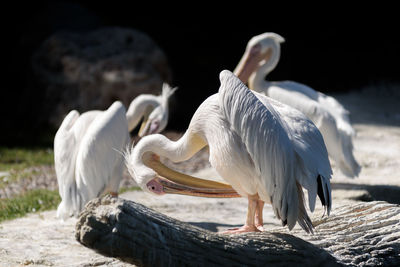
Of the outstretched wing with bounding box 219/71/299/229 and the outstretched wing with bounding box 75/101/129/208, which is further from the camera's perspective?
the outstretched wing with bounding box 75/101/129/208

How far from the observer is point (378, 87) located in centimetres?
1152

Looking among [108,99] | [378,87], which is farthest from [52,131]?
[378,87]

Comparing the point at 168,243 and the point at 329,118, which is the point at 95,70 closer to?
the point at 329,118

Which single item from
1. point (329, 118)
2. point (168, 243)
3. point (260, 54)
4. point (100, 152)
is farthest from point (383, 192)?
point (168, 243)

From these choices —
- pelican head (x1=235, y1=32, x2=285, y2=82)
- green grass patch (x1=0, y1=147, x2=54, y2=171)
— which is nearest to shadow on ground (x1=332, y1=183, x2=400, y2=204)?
pelican head (x1=235, y1=32, x2=285, y2=82)

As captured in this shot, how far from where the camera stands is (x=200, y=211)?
17.3 feet

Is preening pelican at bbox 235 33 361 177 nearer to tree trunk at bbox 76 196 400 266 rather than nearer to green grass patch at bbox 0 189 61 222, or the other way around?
tree trunk at bbox 76 196 400 266

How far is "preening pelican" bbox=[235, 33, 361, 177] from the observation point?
5812 millimetres

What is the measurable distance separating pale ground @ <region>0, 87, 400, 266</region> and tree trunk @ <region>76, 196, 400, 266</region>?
0.29 metres

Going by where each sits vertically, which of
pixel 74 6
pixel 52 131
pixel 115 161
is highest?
pixel 74 6

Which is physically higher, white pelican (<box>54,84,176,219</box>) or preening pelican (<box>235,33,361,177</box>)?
preening pelican (<box>235,33,361,177</box>)

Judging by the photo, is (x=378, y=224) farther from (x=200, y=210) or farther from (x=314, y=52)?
(x=314, y=52)

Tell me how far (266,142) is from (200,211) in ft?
5.99

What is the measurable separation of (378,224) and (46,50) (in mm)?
6652
